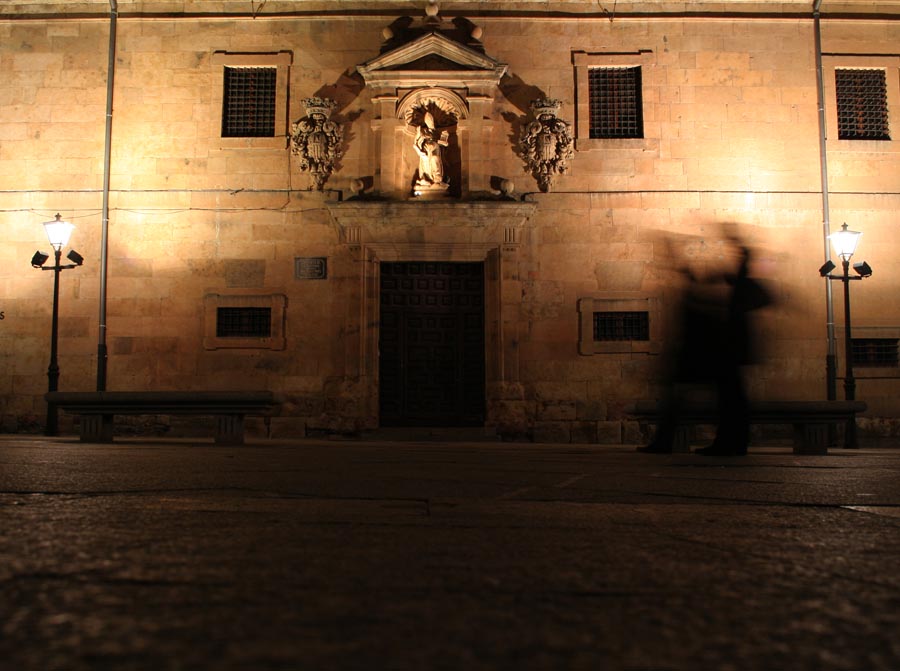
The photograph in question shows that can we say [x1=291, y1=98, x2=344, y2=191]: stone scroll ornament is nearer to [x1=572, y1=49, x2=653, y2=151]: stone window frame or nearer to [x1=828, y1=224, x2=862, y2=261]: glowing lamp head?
[x1=572, y1=49, x2=653, y2=151]: stone window frame

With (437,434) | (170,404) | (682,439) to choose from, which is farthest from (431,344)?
(682,439)

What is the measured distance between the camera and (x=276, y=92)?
15055 mm

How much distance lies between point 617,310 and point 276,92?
7.24 m

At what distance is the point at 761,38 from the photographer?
1517 cm

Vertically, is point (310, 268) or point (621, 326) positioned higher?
point (310, 268)

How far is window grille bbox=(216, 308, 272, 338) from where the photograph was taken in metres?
14.7

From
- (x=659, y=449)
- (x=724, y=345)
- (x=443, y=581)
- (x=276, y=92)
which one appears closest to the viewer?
(x=443, y=581)

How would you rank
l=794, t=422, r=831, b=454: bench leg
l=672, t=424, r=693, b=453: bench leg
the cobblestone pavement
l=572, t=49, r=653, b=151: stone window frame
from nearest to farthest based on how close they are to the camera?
the cobblestone pavement
l=672, t=424, r=693, b=453: bench leg
l=794, t=422, r=831, b=454: bench leg
l=572, t=49, r=653, b=151: stone window frame

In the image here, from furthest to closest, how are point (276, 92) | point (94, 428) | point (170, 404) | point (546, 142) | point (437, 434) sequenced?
point (276, 92)
point (546, 142)
point (437, 434)
point (94, 428)
point (170, 404)

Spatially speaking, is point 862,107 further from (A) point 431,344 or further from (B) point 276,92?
(B) point 276,92

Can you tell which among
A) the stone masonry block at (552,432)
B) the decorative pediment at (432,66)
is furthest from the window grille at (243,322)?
the stone masonry block at (552,432)

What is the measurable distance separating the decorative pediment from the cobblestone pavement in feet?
40.5

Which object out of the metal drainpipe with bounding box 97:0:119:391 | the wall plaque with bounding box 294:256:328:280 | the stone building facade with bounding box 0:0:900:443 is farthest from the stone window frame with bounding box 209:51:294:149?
the wall plaque with bounding box 294:256:328:280

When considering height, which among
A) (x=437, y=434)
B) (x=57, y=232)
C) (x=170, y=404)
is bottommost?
(x=437, y=434)
